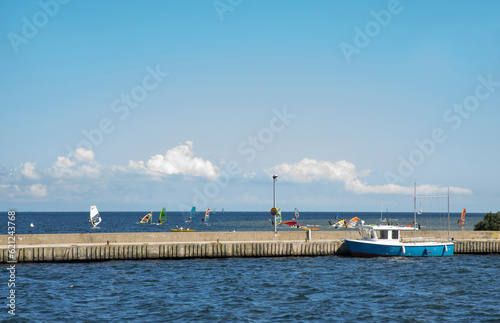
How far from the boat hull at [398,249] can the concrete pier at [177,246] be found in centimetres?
176

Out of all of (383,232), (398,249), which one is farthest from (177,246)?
(398,249)

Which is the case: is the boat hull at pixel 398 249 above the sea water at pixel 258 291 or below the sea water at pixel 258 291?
above

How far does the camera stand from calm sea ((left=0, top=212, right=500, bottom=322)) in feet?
84.8

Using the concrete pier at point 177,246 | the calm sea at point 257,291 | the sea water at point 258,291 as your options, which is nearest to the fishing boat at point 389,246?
the calm sea at point 257,291

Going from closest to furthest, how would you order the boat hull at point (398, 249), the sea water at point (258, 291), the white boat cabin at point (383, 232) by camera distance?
the sea water at point (258, 291), the boat hull at point (398, 249), the white boat cabin at point (383, 232)

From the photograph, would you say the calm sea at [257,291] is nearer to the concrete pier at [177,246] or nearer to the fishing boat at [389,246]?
the concrete pier at [177,246]

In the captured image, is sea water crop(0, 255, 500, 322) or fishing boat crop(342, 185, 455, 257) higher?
fishing boat crop(342, 185, 455, 257)

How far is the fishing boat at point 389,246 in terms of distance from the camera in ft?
149

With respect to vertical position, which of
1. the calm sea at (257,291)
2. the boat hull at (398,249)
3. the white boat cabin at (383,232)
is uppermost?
the white boat cabin at (383,232)

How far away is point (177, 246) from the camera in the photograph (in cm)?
4362

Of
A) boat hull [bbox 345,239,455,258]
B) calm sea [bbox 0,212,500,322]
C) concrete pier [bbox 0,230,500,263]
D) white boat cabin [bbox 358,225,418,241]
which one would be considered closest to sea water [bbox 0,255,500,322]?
calm sea [bbox 0,212,500,322]

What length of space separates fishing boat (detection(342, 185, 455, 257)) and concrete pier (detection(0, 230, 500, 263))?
80.6 inches

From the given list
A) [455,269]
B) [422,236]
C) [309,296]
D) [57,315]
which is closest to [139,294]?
[57,315]

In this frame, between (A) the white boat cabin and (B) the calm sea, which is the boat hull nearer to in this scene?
(A) the white boat cabin
